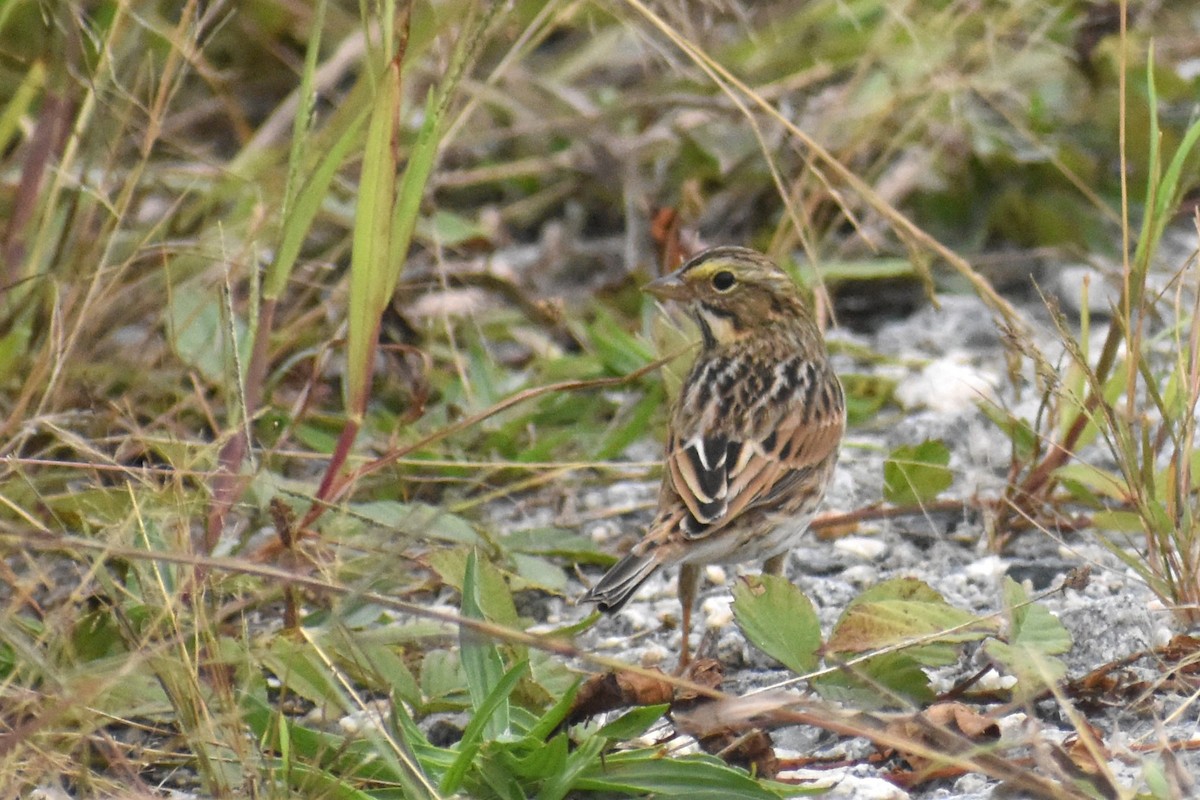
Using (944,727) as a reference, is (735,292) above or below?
above

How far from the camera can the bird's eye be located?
4723 millimetres

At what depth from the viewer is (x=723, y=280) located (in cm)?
474

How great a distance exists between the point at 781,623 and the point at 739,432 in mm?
976

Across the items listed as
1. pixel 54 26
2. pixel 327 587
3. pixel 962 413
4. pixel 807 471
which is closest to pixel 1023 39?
pixel 962 413

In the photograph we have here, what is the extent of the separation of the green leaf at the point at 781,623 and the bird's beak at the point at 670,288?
151 centimetres

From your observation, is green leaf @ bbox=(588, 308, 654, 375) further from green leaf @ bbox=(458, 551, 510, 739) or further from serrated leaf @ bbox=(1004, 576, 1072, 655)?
serrated leaf @ bbox=(1004, 576, 1072, 655)

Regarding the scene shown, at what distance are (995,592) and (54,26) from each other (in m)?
2.74

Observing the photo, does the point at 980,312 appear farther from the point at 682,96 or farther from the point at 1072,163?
the point at 682,96

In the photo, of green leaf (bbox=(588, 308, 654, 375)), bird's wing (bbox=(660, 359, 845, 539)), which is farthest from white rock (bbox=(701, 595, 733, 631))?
green leaf (bbox=(588, 308, 654, 375))

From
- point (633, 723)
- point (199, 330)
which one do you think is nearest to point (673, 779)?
point (633, 723)

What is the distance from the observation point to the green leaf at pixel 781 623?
3330 mm

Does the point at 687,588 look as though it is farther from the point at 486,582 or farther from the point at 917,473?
the point at 917,473

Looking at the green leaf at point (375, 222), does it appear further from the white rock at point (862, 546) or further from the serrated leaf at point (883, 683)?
the white rock at point (862, 546)

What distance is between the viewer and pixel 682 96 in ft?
20.2
